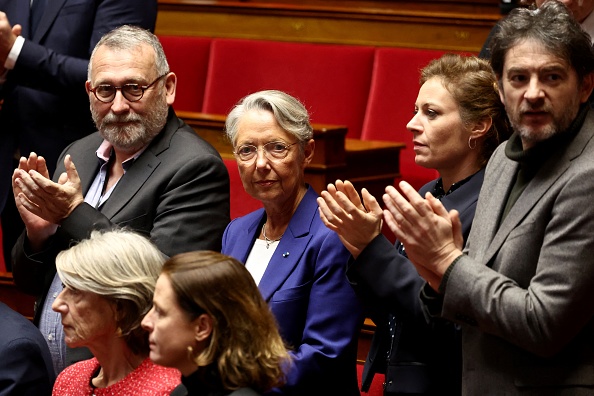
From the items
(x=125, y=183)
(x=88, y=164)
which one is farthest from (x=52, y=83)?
(x=125, y=183)

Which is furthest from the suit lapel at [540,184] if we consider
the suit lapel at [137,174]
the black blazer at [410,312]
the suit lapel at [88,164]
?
the suit lapel at [88,164]

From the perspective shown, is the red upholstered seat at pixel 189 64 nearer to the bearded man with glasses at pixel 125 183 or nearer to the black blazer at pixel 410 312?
the bearded man with glasses at pixel 125 183

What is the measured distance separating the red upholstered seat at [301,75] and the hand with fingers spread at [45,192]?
1.21m

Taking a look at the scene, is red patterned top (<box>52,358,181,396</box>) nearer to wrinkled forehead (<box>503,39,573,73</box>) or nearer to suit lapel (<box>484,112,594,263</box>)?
suit lapel (<box>484,112,594,263</box>)

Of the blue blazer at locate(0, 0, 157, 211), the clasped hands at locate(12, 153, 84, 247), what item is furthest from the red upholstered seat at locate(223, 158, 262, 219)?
the clasped hands at locate(12, 153, 84, 247)

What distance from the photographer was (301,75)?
107 inches

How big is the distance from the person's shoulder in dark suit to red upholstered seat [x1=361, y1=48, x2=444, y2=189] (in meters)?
1.37

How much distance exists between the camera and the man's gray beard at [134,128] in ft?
5.50

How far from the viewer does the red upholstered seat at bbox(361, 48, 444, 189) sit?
2.59 meters

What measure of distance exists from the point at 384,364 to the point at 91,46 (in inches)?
37.8

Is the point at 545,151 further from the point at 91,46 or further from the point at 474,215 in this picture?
the point at 91,46

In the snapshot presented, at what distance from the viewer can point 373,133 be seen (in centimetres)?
264

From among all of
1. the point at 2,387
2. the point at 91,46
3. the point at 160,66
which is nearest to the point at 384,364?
the point at 2,387

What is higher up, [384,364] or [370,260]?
[370,260]
